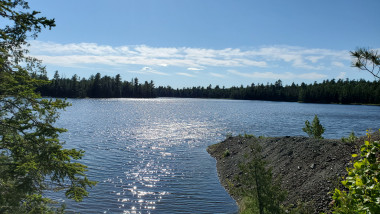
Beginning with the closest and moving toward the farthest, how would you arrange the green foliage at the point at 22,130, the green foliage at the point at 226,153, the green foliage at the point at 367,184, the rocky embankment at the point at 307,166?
the green foliage at the point at 367,184 → the green foliage at the point at 22,130 → the rocky embankment at the point at 307,166 → the green foliage at the point at 226,153

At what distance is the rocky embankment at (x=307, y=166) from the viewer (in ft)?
38.0

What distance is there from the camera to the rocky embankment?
11.6 m

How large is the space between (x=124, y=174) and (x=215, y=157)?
9.59m

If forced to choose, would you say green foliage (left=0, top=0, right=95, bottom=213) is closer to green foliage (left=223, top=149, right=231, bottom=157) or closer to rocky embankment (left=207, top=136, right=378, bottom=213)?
rocky embankment (left=207, top=136, right=378, bottom=213)

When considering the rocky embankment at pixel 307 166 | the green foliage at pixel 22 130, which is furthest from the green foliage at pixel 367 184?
the green foliage at pixel 22 130

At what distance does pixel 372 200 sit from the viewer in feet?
14.4

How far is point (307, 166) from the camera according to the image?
14422 mm


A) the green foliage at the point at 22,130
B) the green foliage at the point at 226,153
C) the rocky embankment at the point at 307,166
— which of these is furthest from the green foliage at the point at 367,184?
the green foliage at the point at 226,153

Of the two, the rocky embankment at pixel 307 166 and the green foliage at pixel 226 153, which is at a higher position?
the rocky embankment at pixel 307 166

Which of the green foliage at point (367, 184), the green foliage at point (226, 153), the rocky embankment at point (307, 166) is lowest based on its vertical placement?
the green foliage at point (226, 153)

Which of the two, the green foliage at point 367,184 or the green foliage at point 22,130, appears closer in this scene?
the green foliage at point 367,184

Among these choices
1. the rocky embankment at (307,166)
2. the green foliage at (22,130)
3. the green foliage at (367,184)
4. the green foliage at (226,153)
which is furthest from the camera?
the green foliage at (226,153)

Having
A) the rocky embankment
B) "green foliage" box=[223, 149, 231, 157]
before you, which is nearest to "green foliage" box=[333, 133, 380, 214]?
the rocky embankment

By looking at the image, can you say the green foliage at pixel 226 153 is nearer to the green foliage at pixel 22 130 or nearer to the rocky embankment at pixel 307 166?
the rocky embankment at pixel 307 166
